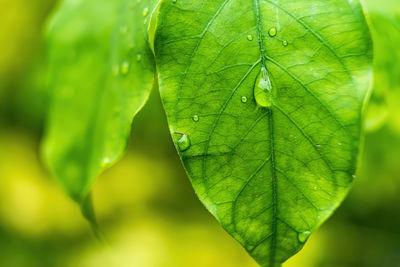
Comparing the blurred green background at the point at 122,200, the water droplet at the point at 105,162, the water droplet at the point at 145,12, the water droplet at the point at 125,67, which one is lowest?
the blurred green background at the point at 122,200

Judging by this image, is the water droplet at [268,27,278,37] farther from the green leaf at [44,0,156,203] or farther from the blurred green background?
the blurred green background

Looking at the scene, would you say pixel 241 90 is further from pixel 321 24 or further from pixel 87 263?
pixel 87 263

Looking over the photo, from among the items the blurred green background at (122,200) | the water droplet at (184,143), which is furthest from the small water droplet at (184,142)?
the blurred green background at (122,200)

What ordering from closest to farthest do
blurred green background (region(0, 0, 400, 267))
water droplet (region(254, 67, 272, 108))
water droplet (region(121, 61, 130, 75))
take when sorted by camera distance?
1. water droplet (region(254, 67, 272, 108))
2. water droplet (region(121, 61, 130, 75))
3. blurred green background (region(0, 0, 400, 267))

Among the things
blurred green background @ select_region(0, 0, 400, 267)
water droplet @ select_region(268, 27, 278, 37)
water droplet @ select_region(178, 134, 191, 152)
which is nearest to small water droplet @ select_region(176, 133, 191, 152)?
water droplet @ select_region(178, 134, 191, 152)

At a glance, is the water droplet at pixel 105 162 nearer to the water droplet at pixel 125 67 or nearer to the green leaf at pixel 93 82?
the green leaf at pixel 93 82
